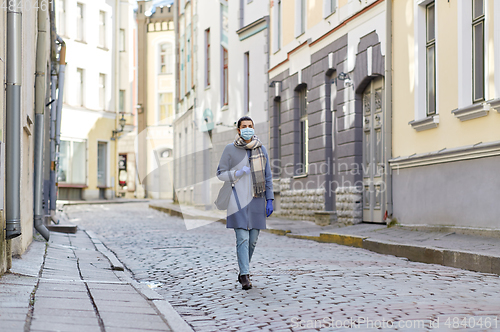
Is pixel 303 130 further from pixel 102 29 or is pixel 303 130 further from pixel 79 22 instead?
pixel 102 29

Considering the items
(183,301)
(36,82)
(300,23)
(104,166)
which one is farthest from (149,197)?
(183,301)

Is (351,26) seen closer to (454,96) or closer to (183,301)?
(454,96)

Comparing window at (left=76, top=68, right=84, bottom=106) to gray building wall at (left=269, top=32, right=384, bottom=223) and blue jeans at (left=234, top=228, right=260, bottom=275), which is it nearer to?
gray building wall at (left=269, top=32, right=384, bottom=223)

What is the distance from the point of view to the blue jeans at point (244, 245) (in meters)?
6.95

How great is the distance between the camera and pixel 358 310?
552 cm

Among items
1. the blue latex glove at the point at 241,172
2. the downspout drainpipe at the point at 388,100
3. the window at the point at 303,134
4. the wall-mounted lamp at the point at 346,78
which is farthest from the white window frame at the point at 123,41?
the blue latex glove at the point at 241,172

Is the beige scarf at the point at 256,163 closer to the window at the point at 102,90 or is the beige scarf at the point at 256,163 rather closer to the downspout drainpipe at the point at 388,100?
the downspout drainpipe at the point at 388,100

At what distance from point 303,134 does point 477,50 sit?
29.1 ft

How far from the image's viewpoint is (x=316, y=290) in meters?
6.64

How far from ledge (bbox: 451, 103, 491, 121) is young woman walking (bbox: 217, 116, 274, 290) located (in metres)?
4.84

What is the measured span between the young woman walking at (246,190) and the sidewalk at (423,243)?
9.43 ft

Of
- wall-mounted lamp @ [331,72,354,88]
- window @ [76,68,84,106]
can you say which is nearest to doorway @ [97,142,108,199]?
window @ [76,68,84,106]

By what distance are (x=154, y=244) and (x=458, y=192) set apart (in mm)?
5539

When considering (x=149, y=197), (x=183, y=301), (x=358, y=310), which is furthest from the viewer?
(x=149, y=197)
